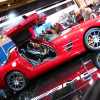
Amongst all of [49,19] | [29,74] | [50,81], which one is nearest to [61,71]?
[50,81]

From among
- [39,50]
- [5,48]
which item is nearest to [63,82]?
[39,50]

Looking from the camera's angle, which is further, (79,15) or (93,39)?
(79,15)

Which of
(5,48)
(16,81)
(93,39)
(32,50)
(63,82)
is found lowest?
(63,82)

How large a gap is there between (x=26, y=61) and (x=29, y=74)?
0.14 metres

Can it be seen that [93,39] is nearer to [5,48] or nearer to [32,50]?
[32,50]

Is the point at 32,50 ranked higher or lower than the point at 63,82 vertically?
higher

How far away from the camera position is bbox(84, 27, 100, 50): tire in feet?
8.54

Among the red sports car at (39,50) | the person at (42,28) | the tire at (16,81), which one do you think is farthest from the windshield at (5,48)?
the person at (42,28)

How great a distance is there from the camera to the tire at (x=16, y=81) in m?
2.69

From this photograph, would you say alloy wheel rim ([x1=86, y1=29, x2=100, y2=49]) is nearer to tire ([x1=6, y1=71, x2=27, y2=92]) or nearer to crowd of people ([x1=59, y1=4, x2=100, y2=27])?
crowd of people ([x1=59, y1=4, x2=100, y2=27])

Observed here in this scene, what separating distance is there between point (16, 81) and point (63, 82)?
1.64ft

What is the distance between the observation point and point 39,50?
8.80 ft

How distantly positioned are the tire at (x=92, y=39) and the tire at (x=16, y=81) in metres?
0.76

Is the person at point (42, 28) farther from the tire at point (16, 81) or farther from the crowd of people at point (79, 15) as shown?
the tire at point (16, 81)
